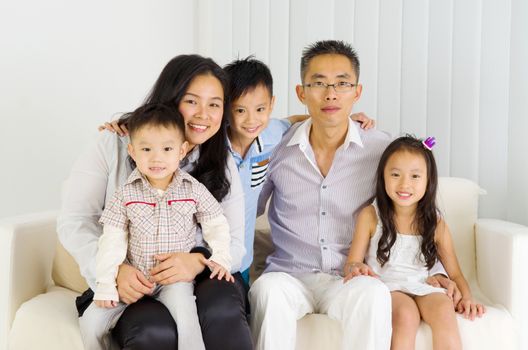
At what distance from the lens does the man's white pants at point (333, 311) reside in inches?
67.1

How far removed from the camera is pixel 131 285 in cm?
166

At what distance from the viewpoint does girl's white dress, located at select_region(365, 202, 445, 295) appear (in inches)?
78.7

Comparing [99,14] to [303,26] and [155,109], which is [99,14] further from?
[155,109]

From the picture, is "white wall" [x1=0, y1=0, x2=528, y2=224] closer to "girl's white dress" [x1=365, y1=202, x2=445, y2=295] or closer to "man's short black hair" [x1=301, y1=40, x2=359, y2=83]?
"man's short black hair" [x1=301, y1=40, x2=359, y2=83]

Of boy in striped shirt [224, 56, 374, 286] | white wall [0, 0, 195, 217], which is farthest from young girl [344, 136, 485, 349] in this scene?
white wall [0, 0, 195, 217]

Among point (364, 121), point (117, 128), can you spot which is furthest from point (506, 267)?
point (117, 128)

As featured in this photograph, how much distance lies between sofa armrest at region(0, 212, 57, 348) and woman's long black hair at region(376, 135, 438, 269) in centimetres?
110

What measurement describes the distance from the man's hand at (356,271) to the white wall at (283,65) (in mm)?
942

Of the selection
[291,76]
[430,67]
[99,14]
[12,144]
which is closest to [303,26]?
[291,76]

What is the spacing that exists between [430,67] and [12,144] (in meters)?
1.91

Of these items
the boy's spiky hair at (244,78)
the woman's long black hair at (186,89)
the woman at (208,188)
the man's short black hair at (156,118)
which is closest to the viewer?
the woman at (208,188)

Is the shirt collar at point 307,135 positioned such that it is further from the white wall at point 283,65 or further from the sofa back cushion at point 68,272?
the sofa back cushion at point 68,272

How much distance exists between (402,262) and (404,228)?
4.6 inches

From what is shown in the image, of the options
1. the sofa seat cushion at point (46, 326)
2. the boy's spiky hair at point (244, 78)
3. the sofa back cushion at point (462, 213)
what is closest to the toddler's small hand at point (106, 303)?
the sofa seat cushion at point (46, 326)
